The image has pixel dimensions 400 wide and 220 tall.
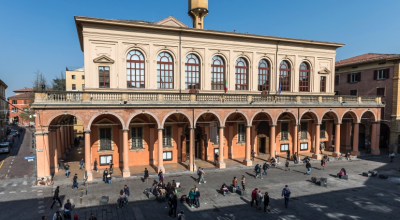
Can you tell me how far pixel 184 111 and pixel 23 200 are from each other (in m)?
15.2

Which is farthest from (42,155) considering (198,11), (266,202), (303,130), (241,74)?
(303,130)

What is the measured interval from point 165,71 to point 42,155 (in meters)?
15.0

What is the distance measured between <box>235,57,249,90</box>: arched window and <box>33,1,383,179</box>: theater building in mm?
133

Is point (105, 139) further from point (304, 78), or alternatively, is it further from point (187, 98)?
point (304, 78)

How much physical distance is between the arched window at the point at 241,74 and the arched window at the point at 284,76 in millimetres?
5204

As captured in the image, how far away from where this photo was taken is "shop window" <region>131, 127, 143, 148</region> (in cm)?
2776

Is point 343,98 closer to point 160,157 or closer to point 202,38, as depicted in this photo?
point 202,38

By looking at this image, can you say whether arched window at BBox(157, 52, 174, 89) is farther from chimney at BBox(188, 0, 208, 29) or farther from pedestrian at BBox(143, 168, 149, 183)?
pedestrian at BBox(143, 168, 149, 183)

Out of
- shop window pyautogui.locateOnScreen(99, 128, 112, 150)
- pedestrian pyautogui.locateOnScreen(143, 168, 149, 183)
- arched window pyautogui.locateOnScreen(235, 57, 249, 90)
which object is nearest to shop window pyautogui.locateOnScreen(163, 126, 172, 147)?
shop window pyautogui.locateOnScreen(99, 128, 112, 150)

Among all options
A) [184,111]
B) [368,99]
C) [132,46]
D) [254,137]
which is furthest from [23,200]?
[368,99]

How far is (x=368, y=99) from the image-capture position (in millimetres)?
34531

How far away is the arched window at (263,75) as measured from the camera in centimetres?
3334

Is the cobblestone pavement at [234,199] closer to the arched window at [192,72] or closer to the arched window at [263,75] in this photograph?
the arched window at [192,72]

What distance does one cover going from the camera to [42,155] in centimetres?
2177
